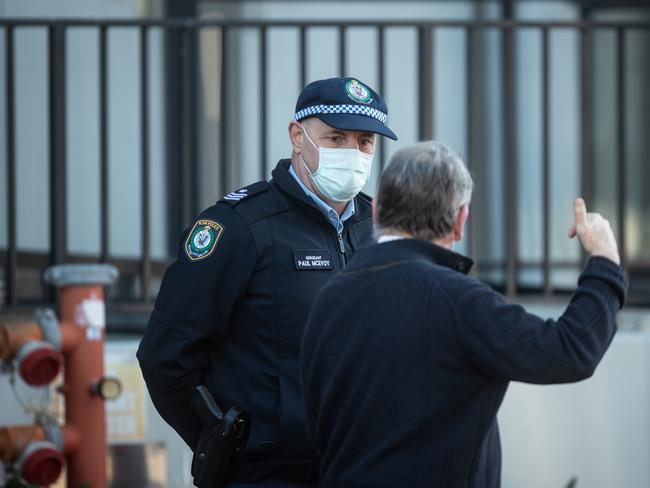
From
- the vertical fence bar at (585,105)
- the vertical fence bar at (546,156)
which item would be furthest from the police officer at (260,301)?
the vertical fence bar at (585,105)

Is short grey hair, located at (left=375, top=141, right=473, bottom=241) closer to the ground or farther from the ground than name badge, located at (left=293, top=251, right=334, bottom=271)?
farther from the ground

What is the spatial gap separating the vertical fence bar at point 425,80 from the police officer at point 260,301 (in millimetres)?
2577

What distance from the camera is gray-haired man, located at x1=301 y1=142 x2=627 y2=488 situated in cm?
240

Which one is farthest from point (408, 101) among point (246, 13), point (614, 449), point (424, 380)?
point (424, 380)

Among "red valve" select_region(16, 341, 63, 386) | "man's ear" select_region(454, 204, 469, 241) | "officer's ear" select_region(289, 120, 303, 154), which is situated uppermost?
"officer's ear" select_region(289, 120, 303, 154)

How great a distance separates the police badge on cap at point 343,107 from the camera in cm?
315

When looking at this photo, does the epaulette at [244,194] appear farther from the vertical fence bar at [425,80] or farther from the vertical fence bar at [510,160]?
the vertical fence bar at [510,160]

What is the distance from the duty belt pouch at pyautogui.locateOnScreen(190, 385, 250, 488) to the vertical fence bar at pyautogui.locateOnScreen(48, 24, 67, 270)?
8.24 ft

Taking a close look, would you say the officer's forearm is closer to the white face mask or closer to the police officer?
the police officer

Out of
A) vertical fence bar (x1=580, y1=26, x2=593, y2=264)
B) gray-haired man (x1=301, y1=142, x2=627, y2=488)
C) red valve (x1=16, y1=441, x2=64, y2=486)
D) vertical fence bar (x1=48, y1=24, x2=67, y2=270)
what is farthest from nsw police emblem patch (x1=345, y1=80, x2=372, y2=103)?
vertical fence bar (x1=580, y1=26, x2=593, y2=264)

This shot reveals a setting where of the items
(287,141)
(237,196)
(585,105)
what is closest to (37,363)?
(237,196)

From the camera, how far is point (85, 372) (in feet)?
15.8

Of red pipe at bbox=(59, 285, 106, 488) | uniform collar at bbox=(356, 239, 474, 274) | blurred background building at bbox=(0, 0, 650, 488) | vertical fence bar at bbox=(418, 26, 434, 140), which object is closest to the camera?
uniform collar at bbox=(356, 239, 474, 274)

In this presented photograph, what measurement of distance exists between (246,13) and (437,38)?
111cm
